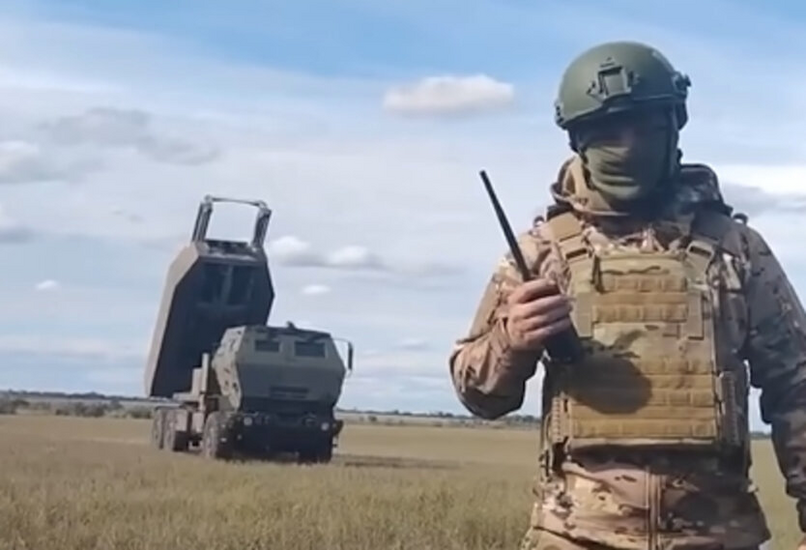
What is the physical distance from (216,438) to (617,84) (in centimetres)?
2428

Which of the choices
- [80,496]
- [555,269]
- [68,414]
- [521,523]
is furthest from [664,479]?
[68,414]

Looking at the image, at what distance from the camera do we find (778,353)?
11.9 ft

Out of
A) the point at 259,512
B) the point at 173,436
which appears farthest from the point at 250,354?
the point at 259,512

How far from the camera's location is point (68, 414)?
78500 mm

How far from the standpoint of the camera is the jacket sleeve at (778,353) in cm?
→ 357

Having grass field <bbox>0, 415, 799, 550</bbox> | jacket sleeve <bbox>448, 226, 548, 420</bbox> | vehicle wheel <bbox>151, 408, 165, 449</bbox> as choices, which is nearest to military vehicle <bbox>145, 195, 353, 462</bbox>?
vehicle wheel <bbox>151, 408, 165, 449</bbox>

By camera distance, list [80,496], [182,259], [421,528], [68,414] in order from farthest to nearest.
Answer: [68,414], [182,259], [80,496], [421,528]

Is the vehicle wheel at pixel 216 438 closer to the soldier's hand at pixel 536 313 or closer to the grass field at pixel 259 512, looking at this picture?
the grass field at pixel 259 512

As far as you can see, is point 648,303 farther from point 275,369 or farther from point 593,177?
point 275,369

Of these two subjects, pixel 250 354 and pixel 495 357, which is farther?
pixel 250 354

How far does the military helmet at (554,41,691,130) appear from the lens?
3.61 m

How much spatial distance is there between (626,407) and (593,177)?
51 cm

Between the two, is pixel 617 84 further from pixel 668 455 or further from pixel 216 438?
pixel 216 438

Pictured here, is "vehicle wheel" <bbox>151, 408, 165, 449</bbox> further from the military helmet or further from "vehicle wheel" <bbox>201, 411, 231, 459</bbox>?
the military helmet
